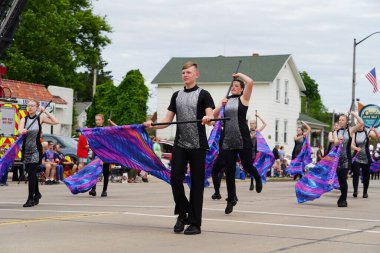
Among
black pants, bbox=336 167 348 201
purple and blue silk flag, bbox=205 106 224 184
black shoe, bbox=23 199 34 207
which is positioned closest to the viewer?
black shoe, bbox=23 199 34 207

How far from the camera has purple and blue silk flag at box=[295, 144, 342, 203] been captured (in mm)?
14578

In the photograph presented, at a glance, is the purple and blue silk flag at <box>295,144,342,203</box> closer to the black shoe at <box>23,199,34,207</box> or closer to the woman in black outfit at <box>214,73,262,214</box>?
the woman in black outfit at <box>214,73,262,214</box>

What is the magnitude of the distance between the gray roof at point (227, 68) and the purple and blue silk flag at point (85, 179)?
4266 centimetres

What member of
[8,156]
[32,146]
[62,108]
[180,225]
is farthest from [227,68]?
[180,225]

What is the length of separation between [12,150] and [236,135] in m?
4.28

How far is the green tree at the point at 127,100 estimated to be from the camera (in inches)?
2253

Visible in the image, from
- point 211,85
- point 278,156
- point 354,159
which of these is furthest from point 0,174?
point 211,85

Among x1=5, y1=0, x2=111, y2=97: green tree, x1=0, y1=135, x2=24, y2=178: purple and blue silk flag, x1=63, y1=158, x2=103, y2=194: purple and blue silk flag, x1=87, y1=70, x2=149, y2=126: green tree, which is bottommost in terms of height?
x1=63, y1=158, x2=103, y2=194: purple and blue silk flag

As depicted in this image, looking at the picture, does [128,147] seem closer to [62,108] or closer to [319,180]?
[319,180]

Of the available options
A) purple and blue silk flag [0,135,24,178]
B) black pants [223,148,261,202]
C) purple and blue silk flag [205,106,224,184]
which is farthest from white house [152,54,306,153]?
black pants [223,148,261,202]

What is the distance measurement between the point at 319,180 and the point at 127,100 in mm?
43895

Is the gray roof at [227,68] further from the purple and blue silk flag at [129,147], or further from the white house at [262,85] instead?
the purple and blue silk flag at [129,147]

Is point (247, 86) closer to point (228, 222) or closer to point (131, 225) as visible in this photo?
point (228, 222)

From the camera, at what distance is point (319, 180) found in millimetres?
14688
